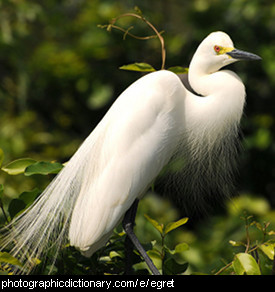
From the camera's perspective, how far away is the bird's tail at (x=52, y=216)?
4.66 feet

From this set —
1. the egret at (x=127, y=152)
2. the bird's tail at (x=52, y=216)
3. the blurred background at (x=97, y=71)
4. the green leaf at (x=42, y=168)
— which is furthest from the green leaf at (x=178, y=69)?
the blurred background at (x=97, y=71)

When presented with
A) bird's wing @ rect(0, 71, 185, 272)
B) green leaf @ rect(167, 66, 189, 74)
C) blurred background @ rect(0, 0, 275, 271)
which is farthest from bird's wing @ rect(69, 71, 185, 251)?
blurred background @ rect(0, 0, 275, 271)

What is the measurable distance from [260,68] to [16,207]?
7.53ft

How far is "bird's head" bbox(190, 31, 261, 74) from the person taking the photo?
142 centimetres

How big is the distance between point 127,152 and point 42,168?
0.80 feet

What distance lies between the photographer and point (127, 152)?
146 centimetres

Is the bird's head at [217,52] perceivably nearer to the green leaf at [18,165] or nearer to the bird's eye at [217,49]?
the bird's eye at [217,49]

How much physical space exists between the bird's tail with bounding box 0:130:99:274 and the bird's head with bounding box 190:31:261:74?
38 centimetres

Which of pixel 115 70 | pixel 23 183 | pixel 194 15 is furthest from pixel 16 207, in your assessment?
pixel 194 15

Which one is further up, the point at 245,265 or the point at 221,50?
the point at 221,50

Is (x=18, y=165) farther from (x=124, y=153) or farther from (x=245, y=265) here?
(x=245, y=265)

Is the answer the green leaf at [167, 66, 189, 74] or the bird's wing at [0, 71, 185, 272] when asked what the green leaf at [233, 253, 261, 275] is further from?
the green leaf at [167, 66, 189, 74]

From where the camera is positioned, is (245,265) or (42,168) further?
(42,168)

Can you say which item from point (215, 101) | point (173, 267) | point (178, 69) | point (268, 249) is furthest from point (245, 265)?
point (178, 69)
